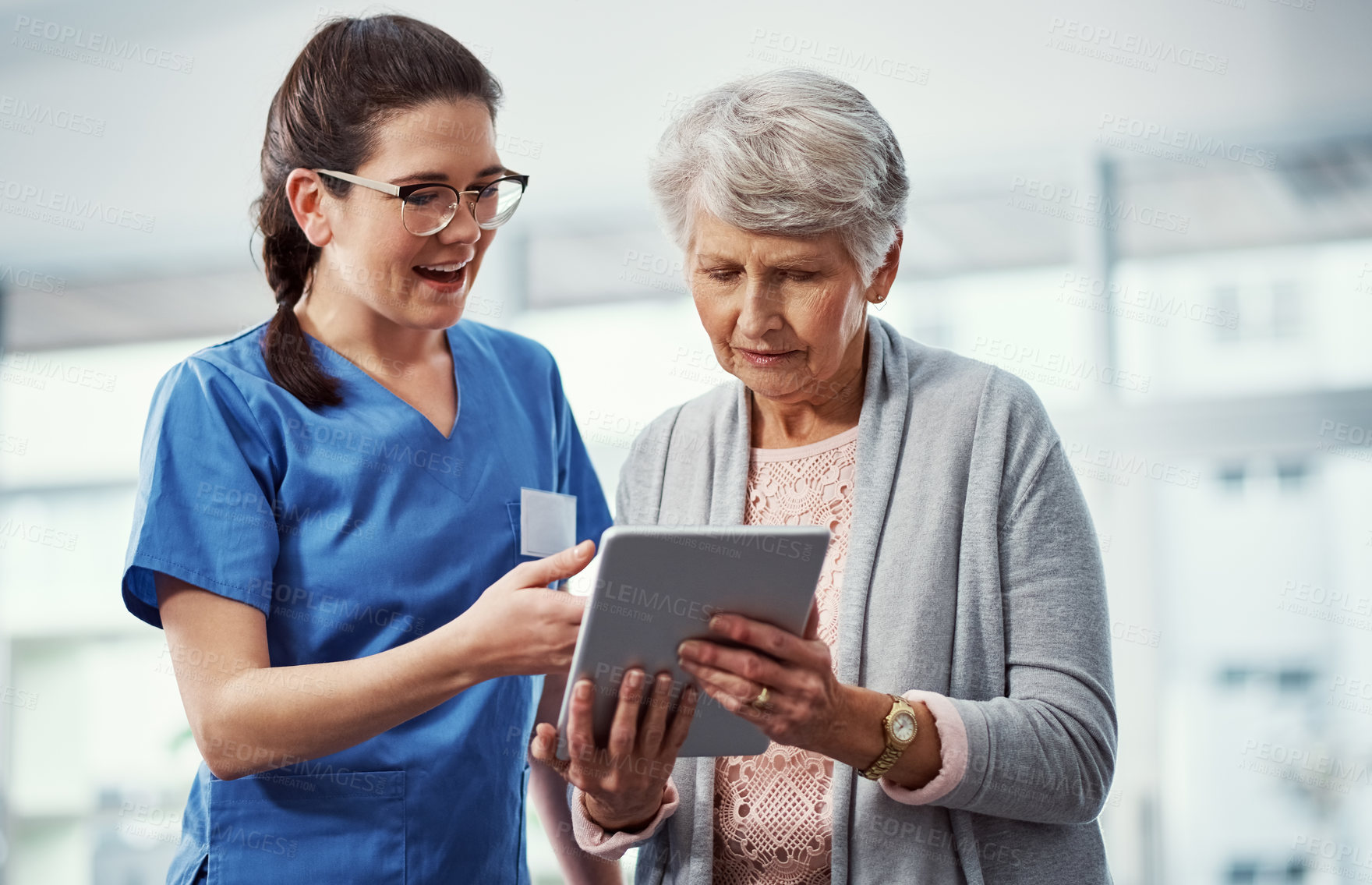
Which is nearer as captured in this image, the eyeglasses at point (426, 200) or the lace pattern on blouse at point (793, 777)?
the lace pattern on blouse at point (793, 777)

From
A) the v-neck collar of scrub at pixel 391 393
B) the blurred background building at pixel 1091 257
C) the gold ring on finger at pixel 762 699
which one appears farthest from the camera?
the blurred background building at pixel 1091 257

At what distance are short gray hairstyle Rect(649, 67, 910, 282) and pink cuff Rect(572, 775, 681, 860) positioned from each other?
2.16 feet

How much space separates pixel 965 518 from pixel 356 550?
735 millimetres

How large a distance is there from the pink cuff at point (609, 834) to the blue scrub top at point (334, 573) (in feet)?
0.60

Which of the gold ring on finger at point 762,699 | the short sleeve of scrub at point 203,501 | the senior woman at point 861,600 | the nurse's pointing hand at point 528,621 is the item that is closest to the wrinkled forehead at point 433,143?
the senior woman at point 861,600

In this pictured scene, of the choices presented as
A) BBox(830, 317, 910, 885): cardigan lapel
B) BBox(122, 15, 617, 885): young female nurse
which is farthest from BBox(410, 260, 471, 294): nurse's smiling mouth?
BBox(830, 317, 910, 885): cardigan lapel

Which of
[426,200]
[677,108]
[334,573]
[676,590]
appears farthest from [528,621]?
[677,108]

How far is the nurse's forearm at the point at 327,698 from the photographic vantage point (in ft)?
3.99

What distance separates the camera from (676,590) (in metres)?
1.00

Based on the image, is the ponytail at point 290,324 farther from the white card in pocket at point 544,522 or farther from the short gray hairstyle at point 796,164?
the short gray hairstyle at point 796,164

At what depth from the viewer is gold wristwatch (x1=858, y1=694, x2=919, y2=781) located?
1.11 metres

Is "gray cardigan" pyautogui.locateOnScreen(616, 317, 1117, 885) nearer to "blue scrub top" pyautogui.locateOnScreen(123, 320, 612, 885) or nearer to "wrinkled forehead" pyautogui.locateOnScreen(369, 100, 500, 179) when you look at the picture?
"blue scrub top" pyautogui.locateOnScreen(123, 320, 612, 885)

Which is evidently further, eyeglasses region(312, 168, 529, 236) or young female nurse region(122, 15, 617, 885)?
eyeglasses region(312, 168, 529, 236)

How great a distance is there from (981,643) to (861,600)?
0.14m
